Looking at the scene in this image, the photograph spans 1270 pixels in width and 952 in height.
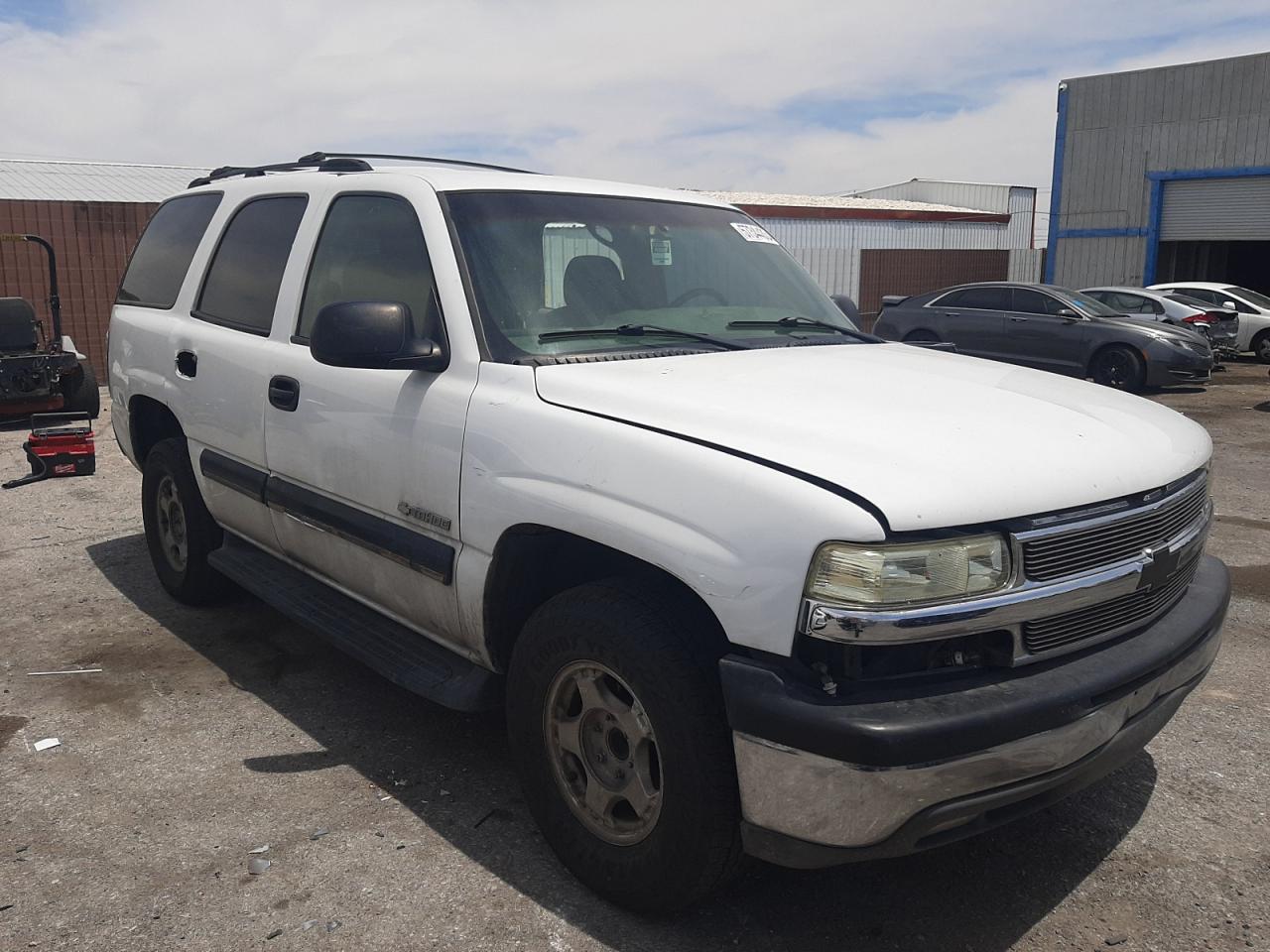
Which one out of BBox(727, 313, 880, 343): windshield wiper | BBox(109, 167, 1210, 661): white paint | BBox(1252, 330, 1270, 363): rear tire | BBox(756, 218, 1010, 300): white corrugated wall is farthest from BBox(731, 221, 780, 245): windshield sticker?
BBox(756, 218, 1010, 300): white corrugated wall

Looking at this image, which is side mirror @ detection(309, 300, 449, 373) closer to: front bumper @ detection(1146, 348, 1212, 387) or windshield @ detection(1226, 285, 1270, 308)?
front bumper @ detection(1146, 348, 1212, 387)

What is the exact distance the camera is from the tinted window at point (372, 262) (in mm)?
3391

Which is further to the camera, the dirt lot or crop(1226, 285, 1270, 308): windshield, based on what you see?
crop(1226, 285, 1270, 308): windshield

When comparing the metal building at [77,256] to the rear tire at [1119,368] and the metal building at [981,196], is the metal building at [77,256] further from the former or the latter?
the metal building at [981,196]

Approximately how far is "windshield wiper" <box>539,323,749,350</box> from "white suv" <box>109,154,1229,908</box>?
1cm

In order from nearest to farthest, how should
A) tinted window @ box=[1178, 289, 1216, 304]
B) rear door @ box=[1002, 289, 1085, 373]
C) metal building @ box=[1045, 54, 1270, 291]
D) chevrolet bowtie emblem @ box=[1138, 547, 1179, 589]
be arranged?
1. chevrolet bowtie emblem @ box=[1138, 547, 1179, 589]
2. rear door @ box=[1002, 289, 1085, 373]
3. tinted window @ box=[1178, 289, 1216, 304]
4. metal building @ box=[1045, 54, 1270, 291]

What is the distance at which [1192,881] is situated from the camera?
9.62 ft

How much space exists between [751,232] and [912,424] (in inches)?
74.1

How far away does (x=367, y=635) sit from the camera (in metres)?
3.61

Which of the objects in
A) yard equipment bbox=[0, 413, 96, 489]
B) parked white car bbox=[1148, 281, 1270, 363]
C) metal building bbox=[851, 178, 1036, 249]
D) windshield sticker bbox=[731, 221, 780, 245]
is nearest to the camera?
windshield sticker bbox=[731, 221, 780, 245]

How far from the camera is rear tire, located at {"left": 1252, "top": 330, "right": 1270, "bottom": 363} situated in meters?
19.0

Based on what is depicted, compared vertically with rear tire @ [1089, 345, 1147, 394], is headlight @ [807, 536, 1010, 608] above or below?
above

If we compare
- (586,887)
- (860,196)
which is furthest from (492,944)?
(860,196)

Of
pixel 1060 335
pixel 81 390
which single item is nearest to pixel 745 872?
pixel 81 390
